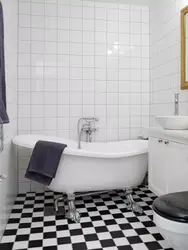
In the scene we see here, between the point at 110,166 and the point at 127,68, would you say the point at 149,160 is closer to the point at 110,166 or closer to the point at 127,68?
the point at 110,166

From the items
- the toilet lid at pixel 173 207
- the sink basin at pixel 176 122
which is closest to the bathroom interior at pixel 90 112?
the sink basin at pixel 176 122

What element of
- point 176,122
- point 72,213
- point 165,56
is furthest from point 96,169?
point 165,56

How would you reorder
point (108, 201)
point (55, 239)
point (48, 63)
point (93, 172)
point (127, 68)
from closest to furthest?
point (55, 239), point (93, 172), point (108, 201), point (48, 63), point (127, 68)

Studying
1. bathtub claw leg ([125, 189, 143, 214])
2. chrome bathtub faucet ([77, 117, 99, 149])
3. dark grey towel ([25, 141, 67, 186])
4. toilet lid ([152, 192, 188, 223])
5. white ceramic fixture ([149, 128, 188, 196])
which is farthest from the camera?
chrome bathtub faucet ([77, 117, 99, 149])

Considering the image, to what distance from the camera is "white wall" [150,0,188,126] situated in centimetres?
262

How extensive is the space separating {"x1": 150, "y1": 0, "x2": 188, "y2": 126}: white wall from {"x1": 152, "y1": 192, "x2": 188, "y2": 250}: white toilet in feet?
4.90

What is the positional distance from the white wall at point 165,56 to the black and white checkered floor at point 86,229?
119 centimetres

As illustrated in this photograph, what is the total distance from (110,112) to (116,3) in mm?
1453

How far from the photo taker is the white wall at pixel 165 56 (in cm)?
262

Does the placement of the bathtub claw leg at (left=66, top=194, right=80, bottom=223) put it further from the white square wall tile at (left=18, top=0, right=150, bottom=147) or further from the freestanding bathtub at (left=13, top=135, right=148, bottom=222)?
the white square wall tile at (left=18, top=0, right=150, bottom=147)

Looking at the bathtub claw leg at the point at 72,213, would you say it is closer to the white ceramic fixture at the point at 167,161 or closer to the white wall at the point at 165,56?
the white ceramic fixture at the point at 167,161

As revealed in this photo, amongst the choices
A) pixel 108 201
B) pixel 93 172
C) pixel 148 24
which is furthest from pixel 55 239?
pixel 148 24

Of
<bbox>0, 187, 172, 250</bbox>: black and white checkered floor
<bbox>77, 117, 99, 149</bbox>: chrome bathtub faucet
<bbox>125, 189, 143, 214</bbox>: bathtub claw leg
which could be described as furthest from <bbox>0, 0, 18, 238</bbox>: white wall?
→ <bbox>125, 189, 143, 214</bbox>: bathtub claw leg

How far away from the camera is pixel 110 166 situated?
7.74 feet
